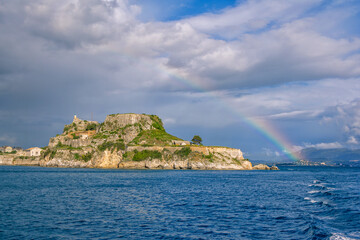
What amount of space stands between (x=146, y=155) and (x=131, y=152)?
8.80 m

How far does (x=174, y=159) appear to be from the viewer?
144250 mm

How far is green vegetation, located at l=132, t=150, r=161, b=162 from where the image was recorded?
5679 inches

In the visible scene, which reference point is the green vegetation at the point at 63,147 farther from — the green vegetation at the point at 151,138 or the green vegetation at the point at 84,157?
the green vegetation at the point at 151,138

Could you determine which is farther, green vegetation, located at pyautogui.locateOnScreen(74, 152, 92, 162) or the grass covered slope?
green vegetation, located at pyautogui.locateOnScreen(74, 152, 92, 162)

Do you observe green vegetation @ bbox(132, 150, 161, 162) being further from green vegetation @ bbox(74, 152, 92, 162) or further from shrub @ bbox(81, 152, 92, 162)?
green vegetation @ bbox(74, 152, 92, 162)

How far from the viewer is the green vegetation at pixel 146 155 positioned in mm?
144250

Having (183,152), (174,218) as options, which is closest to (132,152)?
(183,152)

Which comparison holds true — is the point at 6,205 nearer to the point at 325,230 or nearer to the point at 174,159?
the point at 325,230

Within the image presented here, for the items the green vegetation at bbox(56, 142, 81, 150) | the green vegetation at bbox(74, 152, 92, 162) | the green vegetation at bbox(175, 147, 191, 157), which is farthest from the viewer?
the green vegetation at bbox(56, 142, 81, 150)

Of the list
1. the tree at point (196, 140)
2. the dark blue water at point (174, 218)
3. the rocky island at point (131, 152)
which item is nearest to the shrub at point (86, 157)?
the rocky island at point (131, 152)

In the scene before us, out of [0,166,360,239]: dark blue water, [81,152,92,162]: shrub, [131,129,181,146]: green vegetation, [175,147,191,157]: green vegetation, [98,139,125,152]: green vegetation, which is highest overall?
[131,129,181,146]: green vegetation

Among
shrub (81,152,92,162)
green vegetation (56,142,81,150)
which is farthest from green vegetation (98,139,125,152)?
green vegetation (56,142,81,150)

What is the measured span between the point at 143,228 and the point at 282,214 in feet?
47.3

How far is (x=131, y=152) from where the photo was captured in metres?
149
